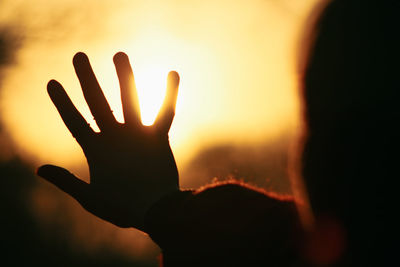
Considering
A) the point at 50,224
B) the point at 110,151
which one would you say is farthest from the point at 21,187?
the point at 110,151

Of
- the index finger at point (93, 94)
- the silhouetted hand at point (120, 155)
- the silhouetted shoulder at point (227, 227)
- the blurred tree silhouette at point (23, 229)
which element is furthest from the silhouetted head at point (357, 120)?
the blurred tree silhouette at point (23, 229)

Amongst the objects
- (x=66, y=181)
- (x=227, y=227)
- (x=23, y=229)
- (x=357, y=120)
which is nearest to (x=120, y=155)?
(x=66, y=181)

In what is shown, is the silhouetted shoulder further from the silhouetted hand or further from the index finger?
the index finger

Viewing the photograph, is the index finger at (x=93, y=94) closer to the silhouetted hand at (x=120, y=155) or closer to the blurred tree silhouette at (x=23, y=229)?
the silhouetted hand at (x=120, y=155)

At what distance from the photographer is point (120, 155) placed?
2.12 meters

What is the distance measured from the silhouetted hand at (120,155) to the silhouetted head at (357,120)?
1.07 metres

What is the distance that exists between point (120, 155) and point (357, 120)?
4.07 feet


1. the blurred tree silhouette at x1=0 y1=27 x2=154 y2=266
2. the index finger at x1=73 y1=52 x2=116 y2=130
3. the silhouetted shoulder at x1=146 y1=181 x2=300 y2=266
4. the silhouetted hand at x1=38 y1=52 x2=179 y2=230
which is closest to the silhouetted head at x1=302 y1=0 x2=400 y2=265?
the silhouetted shoulder at x1=146 y1=181 x2=300 y2=266

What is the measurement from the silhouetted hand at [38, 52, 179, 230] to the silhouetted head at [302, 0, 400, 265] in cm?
107

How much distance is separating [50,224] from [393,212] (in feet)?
123

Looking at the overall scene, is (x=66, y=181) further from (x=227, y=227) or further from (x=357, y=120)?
(x=357, y=120)

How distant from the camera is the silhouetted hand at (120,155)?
6.75 feet

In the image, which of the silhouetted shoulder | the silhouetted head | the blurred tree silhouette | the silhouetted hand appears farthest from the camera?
the blurred tree silhouette

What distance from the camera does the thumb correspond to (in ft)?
6.81
